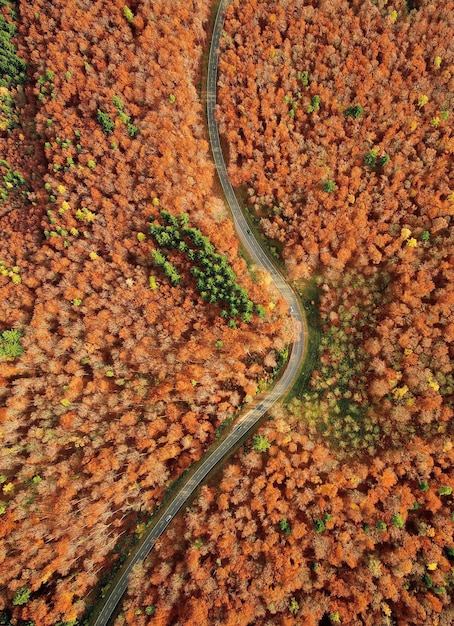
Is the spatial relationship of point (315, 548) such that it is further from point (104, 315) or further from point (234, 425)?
point (104, 315)

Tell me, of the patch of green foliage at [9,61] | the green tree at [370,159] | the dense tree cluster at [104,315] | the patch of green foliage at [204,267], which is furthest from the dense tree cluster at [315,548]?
the patch of green foliage at [9,61]

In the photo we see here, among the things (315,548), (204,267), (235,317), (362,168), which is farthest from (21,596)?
(362,168)

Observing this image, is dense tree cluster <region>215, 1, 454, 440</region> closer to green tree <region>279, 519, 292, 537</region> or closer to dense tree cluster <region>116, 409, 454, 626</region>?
dense tree cluster <region>116, 409, 454, 626</region>

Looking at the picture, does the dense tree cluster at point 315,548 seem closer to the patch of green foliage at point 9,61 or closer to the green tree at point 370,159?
the green tree at point 370,159

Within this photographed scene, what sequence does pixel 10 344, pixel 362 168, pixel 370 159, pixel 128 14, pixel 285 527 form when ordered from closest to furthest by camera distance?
pixel 285 527
pixel 370 159
pixel 362 168
pixel 10 344
pixel 128 14

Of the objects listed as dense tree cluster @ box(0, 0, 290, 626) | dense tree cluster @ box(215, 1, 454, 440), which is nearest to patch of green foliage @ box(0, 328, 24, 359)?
dense tree cluster @ box(0, 0, 290, 626)

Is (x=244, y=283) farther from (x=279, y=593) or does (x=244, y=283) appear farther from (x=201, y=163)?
(x=279, y=593)
